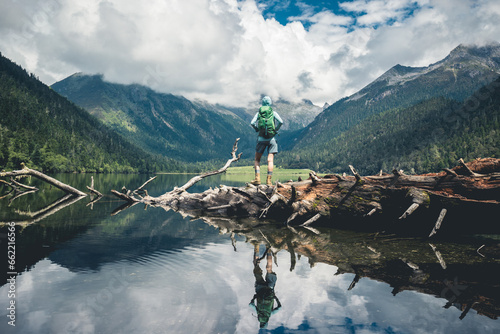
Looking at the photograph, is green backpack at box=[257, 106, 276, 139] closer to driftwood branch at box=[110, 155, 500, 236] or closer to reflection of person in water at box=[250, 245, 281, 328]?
driftwood branch at box=[110, 155, 500, 236]

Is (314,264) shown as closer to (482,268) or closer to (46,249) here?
(482,268)

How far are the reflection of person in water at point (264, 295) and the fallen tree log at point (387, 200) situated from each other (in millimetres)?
5979

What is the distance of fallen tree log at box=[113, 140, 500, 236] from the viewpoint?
11195 mm

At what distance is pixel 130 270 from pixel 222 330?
3.54 m

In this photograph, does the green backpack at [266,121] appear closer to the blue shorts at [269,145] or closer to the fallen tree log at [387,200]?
the blue shorts at [269,145]

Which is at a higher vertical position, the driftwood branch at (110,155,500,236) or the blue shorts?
the blue shorts

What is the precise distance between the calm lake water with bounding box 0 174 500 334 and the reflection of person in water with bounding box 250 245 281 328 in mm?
79

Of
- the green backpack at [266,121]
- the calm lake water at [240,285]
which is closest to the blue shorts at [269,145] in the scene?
the green backpack at [266,121]

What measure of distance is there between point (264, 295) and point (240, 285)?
27.1 inches

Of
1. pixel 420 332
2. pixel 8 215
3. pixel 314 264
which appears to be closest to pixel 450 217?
pixel 314 264

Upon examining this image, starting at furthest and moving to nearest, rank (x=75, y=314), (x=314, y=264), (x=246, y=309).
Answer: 1. (x=314, y=264)
2. (x=246, y=309)
3. (x=75, y=314)

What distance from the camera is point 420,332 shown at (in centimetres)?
450

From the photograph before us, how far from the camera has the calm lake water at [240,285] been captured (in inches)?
186

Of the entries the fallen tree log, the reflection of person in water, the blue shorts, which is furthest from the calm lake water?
the blue shorts
